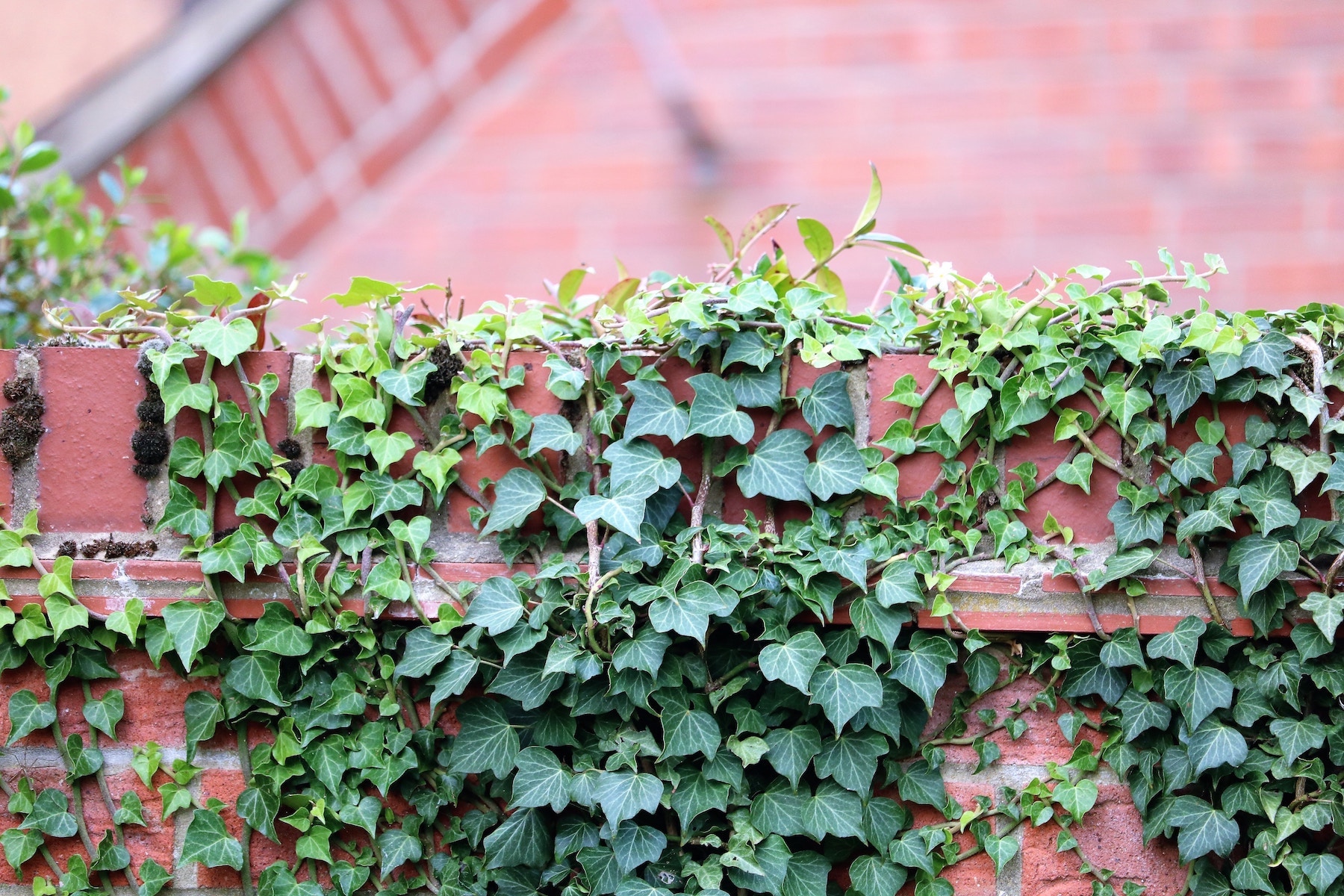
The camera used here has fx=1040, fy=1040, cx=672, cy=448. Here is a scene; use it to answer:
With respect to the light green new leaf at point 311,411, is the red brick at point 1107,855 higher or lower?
lower

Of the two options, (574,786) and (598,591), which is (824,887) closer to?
(574,786)

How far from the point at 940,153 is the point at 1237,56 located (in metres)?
0.78

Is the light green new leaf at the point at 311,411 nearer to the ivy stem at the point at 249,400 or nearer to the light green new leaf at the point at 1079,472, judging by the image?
the ivy stem at the point at 249,400

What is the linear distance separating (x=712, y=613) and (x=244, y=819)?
1.91ft

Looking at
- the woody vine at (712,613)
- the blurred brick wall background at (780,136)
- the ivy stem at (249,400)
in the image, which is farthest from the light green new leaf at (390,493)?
the blurred brick wall background at (780,136)

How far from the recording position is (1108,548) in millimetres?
1109

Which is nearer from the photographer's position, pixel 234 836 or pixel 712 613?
pixel 712 613

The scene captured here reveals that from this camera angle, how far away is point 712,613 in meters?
1.03

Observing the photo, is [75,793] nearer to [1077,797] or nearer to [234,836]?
[234,836]

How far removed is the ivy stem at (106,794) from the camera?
1.17m

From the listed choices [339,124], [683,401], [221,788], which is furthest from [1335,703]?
[339,124]

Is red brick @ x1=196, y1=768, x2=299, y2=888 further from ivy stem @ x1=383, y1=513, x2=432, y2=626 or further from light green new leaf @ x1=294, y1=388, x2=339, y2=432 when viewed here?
light green new leaf @ x1=294, y1=388, x2=339, y2=432

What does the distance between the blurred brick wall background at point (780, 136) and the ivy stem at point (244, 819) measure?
6.21 ft

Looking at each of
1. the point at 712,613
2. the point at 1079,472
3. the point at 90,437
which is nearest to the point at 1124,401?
the point at 1079,472
